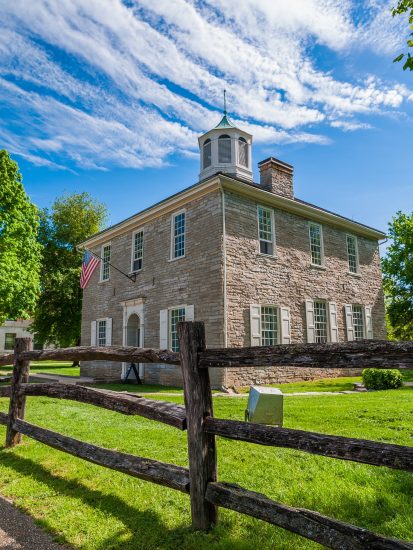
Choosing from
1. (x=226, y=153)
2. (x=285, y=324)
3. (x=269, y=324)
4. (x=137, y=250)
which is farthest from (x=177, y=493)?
(x=226, y=153)

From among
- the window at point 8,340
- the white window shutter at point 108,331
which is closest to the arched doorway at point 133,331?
the white window shutter at point 108,331

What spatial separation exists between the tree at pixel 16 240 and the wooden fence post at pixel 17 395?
11.7 metres

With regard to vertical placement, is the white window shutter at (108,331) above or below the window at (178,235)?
below

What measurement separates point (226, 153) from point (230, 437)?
16.0 meters

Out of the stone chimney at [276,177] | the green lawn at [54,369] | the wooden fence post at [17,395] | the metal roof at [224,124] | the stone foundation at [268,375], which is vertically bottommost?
the green lawn at [54,369]

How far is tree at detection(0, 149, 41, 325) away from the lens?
1658cm

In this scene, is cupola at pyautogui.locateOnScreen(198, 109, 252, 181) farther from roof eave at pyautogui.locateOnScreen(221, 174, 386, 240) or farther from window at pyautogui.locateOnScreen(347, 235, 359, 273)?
window at pyautogui.locateOnScreen(347, 235, 359, 273)

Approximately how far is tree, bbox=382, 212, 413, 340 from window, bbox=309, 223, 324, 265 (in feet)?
43.2

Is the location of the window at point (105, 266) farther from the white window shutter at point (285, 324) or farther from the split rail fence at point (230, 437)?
the split rail fence at point (230, 437)

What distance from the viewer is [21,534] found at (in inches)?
115

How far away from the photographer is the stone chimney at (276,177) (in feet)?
51.3

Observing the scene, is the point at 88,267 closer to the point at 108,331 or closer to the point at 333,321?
the point at 108,331

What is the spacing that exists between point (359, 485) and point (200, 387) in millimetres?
1956

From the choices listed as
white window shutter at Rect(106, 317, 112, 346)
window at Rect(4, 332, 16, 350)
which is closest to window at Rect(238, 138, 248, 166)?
A: white window shutter at Rect(106, 317, 112, 346)
